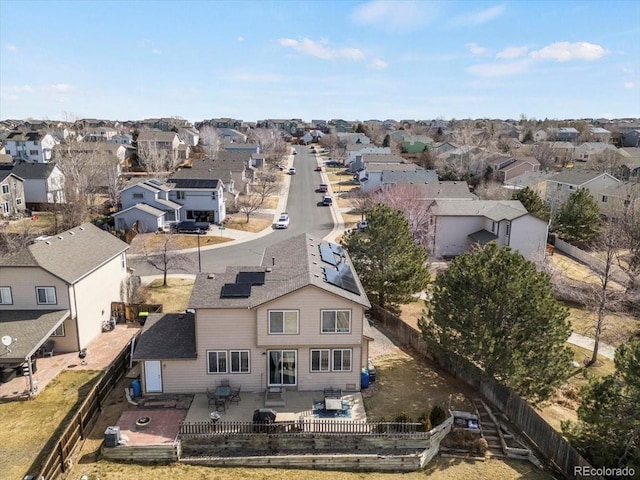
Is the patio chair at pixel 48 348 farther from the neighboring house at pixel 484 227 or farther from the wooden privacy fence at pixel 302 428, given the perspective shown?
the neighboring house at pixel 484 227

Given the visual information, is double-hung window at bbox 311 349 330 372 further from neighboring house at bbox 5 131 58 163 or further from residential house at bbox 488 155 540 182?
neighboring house at bbox 5 131 58 163

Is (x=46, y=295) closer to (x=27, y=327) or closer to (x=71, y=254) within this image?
(x=27, y=327)

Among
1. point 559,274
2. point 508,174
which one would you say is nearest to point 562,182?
point 508,174

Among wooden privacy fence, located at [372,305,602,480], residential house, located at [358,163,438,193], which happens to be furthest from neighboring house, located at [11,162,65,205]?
wooden privacy fence, located at [372,305,602,480]

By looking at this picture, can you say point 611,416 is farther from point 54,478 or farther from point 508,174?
point 508,174

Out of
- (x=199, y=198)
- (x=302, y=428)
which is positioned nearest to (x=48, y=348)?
(x=302, y=428)
